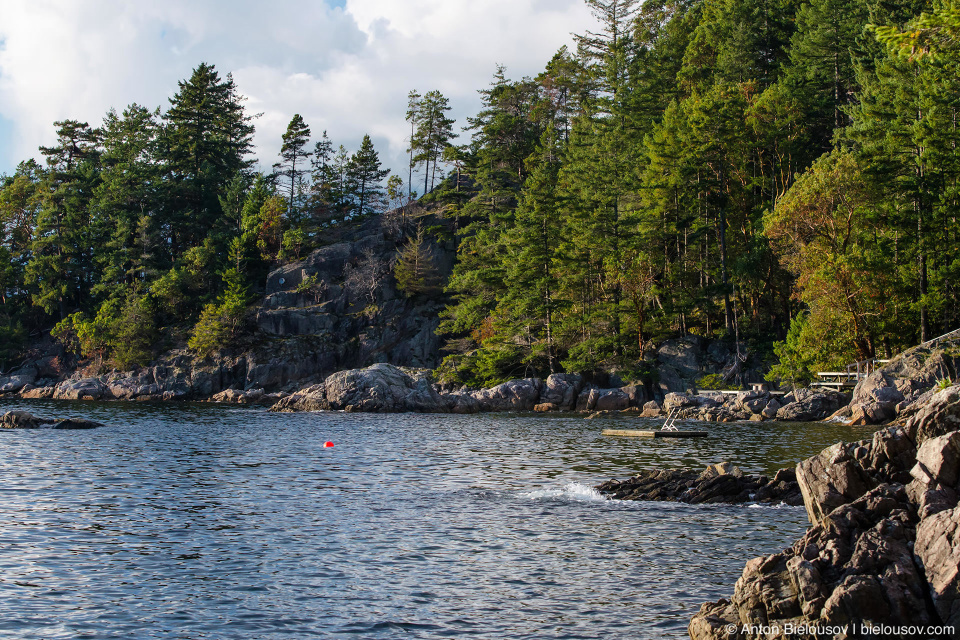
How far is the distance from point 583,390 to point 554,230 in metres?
15.1

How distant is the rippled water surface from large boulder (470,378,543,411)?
26.8 m

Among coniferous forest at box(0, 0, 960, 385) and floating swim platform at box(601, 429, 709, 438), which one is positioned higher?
coniferous forest at box(0, 0, 960, 385)

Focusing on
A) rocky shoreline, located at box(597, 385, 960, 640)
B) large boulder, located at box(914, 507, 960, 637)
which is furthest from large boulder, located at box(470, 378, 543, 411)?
large boulder, located at box(914, 507, 960, 637)

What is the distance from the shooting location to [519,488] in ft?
70.6

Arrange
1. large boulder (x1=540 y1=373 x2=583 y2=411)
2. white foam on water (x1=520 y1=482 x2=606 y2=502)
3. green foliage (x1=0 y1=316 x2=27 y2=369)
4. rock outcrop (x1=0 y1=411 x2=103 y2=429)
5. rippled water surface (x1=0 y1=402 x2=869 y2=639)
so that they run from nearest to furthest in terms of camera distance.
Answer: rippled water surface (x1=0 y1=402 x2=869 y2=639), white foam on water (x1=520 y1=482 x2=606 y2=502), rock outcrop (x1=0 y1=411 x2=103 y2=429), large boulder (x1=540 y1=373 x2=583 y2=411), green foliage (x1=0 y1=316 x2=27 y2=369)

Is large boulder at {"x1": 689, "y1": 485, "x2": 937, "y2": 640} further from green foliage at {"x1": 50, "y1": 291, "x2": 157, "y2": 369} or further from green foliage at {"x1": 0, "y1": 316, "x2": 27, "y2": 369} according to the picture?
green foliage at {"x1": 0, "y1": 316, "x2": 27, "y2": 369}

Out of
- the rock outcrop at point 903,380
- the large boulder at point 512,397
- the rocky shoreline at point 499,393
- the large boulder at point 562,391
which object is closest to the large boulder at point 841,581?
the rocky shoreline at point 499,393

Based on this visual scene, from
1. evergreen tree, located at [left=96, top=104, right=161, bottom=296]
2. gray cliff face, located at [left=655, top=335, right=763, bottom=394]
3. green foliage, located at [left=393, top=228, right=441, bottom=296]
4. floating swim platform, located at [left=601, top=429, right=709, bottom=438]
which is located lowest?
floating swim platform, located at [left=601, top=429, right=709, bottom=438]

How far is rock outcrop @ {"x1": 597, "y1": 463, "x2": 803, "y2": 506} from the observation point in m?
18.9

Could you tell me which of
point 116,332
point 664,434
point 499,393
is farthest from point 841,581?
point 116,332

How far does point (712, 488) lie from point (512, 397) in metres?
38.0

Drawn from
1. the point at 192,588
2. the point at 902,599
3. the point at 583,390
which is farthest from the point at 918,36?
the point at 583,390

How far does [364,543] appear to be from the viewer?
14.9 meters

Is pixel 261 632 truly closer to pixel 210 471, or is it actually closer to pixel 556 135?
pixel 210 471
